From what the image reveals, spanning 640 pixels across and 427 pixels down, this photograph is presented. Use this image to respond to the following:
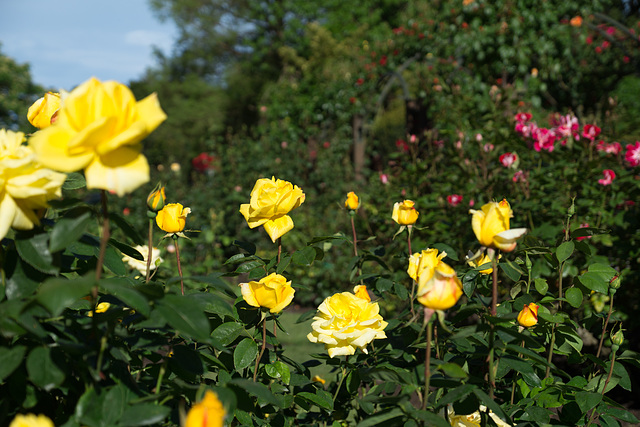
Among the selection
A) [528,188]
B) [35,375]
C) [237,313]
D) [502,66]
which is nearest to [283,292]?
[237,313]

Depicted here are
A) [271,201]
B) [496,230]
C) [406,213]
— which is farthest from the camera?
[406,213]

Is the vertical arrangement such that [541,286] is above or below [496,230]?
below

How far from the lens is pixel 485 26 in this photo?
5.11m

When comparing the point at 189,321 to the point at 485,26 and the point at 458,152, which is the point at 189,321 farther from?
the point at 485,26

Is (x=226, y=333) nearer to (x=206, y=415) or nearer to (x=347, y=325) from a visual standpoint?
(x=347, y=325)

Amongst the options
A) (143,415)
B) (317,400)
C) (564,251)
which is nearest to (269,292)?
(317,400)

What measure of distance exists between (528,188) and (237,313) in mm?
1980

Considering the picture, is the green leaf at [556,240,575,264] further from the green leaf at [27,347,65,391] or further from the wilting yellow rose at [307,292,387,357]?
the green leaf at [27,347,65,391]

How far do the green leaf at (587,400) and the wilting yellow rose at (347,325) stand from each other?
Answer: 1.25 feet

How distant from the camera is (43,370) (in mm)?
613

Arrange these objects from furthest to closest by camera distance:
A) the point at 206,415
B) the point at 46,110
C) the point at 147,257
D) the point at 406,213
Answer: the point at 147,257 < the point at 406,213 < the point at 46,110 < the point at 206,415

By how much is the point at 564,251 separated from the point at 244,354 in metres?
0.67

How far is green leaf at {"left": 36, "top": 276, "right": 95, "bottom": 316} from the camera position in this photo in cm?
53

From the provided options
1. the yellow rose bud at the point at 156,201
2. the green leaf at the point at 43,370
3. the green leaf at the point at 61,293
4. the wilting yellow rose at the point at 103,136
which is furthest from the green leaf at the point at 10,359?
the yellow rose bud at the point at 156,201
